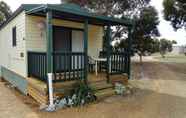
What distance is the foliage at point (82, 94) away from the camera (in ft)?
16.1

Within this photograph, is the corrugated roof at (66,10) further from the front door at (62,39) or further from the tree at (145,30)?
the tree at (145,30)

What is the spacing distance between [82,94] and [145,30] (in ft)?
41.0

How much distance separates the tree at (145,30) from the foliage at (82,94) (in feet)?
38.9

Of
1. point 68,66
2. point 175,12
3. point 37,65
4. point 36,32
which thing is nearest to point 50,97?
point 68,66

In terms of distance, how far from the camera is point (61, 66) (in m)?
5.43

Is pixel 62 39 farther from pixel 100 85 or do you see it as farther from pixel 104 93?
pixel 104 93

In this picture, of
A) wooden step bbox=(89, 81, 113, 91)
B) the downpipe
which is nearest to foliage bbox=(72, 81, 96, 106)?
wooden step bbox=(89, 81, 113, 91)

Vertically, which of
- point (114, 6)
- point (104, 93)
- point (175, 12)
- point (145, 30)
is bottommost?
point (104, 93)

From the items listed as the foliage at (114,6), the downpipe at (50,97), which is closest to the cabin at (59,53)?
the downpipe at (50,97)

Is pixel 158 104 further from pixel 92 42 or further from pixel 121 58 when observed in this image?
pixel 92 42

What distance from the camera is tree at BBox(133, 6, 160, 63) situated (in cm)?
1575

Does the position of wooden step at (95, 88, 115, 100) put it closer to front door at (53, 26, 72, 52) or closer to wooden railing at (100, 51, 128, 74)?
wooden railing at (100, 51, 128, 74)

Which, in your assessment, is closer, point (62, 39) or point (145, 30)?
point (62, 39)

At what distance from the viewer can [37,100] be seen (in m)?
5.32
